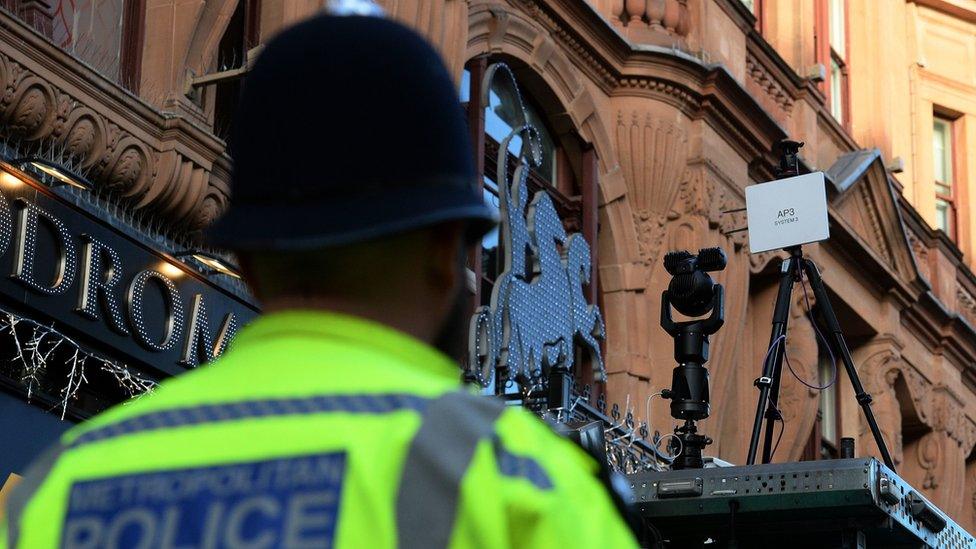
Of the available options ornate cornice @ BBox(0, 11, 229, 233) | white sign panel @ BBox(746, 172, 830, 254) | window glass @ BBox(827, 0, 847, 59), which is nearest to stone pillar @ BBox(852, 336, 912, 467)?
window glass @ BBox(827, 0, 847, 59)

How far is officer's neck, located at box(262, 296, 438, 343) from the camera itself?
65.3 inches

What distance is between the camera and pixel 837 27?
20141mm

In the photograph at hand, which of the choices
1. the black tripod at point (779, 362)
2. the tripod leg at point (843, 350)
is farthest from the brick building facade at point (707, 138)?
the tripod leg at point (843, 350)

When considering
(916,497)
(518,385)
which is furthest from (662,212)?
(916,497)

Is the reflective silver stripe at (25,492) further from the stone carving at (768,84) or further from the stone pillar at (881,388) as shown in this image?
the stone pillar at (881,388)

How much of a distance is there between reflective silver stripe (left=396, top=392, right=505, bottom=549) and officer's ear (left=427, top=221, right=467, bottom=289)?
0.59ft

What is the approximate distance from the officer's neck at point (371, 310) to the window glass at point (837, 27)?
735 inches

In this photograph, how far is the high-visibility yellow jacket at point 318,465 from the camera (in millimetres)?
1514

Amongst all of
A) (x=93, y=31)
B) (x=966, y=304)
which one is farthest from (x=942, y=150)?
(x=93, y=31)

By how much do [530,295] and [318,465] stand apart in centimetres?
953

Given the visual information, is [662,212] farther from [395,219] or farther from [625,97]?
[395,219]

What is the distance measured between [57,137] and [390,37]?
21.8 feet

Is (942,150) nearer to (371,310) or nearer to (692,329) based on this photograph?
(692,329)

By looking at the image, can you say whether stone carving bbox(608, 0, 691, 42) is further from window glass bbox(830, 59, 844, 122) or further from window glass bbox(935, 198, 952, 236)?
window glass bbox(935, 198, 952, 236)
